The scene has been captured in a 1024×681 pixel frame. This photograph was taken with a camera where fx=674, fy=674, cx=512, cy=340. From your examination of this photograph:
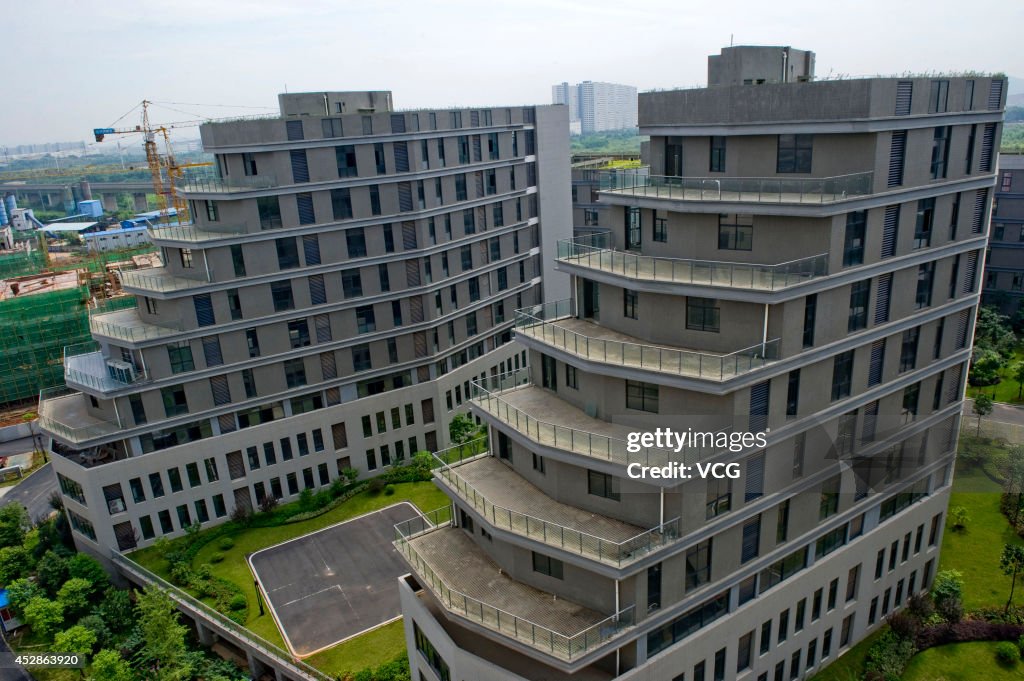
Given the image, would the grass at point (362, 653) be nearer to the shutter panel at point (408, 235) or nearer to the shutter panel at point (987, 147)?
the shutter panel at point (408, 235)

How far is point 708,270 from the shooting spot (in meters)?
29.8

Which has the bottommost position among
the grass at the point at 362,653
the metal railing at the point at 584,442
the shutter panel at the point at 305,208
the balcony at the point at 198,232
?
the grass at the point at 362,653

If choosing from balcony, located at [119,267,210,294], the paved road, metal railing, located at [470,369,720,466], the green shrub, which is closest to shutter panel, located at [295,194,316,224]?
balcony, located at [119,267,210,294]

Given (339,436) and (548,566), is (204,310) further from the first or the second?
(548,566)

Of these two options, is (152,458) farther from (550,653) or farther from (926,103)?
(926,103)

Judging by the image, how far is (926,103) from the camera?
29.4 meters

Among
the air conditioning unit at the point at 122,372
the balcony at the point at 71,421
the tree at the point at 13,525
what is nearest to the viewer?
the balcony at the point at 71,421

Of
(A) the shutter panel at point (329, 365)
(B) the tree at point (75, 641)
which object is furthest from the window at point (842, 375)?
(B) the tree at point (75, 641)

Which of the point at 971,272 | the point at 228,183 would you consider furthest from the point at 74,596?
the point at 971,272

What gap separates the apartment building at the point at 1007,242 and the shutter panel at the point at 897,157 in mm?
62324

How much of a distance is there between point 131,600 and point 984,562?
55327 mm

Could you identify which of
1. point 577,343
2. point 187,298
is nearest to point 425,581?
point 577,343

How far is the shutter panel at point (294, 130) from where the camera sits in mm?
48281

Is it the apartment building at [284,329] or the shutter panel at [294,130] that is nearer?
the apartment building at [284,329]
